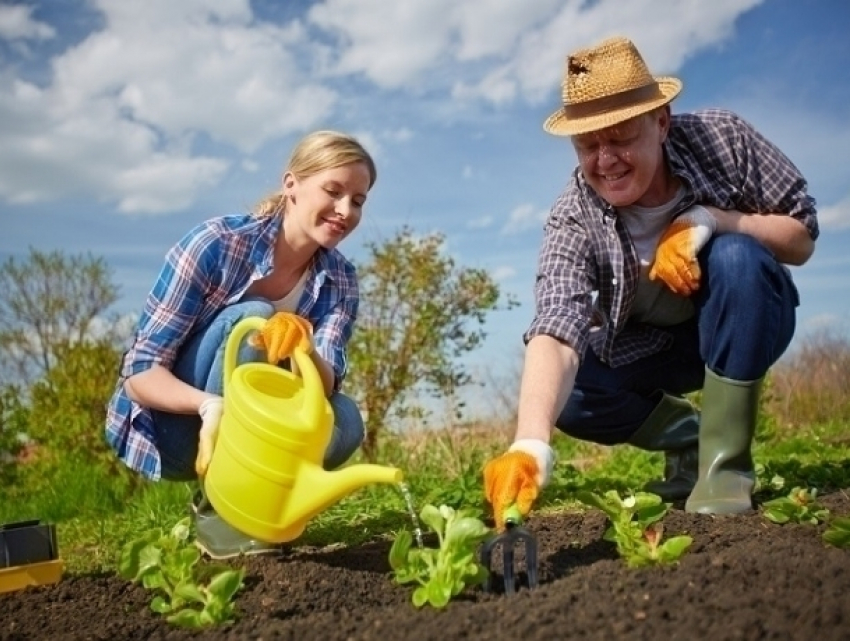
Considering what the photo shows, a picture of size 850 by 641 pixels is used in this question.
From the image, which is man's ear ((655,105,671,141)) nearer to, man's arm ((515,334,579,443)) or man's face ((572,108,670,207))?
man's face ((572,108,670,207))

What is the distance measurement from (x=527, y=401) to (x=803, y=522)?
2.76ft

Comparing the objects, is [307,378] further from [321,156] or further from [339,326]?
[321,156]

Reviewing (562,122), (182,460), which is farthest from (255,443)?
(562,122)

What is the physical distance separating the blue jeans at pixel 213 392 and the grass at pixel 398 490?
1.13ft

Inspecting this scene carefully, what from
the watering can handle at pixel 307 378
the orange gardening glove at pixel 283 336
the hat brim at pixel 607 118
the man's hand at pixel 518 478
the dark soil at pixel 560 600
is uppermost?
the hat brim at pixel 607 118

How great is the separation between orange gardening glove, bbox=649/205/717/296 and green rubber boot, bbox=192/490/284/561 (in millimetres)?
1387

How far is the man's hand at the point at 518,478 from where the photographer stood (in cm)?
197

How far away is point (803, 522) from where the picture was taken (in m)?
2.43

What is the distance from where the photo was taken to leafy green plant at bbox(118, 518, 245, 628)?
5.75 feet

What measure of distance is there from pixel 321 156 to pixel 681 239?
1.09 m

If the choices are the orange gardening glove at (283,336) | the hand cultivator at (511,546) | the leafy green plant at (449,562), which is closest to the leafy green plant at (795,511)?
the hand cultivator at (511,546)

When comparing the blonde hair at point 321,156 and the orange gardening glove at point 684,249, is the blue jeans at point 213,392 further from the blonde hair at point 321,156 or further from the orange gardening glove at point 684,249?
the orange gardening glove at point 684,249

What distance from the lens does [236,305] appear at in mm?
2678

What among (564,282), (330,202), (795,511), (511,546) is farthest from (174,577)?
(795,511)
